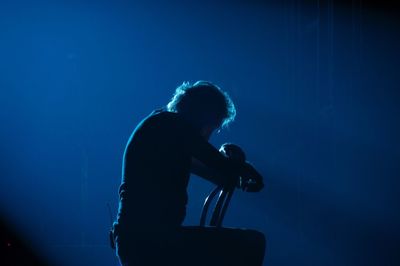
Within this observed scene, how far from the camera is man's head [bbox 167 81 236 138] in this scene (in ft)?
4.70

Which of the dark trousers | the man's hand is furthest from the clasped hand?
the dark trousers

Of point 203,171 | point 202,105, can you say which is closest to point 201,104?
point 202,105

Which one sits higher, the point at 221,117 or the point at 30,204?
the point at 221,117

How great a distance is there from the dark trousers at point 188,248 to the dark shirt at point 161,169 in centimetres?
4

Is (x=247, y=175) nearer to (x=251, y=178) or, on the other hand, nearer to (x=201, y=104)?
(x=251, y=178)

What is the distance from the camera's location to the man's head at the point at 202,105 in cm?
143

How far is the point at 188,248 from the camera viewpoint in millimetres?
1188

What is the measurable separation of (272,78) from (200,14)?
97cm

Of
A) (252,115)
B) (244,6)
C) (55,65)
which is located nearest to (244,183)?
(252,115)

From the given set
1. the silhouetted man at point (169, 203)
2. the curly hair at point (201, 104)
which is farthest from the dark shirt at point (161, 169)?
the curly hair at point (201, 104)

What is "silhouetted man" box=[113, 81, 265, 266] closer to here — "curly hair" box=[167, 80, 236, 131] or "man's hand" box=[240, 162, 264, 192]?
"man's hand" box=[240, 162, 264, 192]

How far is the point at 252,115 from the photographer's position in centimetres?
407

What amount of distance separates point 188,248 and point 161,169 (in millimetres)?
240

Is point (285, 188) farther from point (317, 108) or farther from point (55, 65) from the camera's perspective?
point (55, 65)
